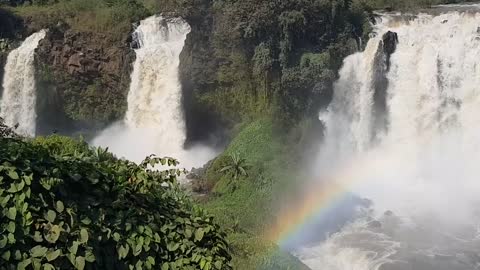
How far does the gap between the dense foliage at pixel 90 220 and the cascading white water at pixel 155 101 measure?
24381 mm

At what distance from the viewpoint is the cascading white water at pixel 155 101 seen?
1185 inches

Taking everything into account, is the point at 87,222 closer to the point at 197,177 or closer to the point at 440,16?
the point at 197,177

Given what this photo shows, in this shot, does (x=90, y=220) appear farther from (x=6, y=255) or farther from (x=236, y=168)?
(x=236, y=168)

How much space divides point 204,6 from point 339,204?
12529mm

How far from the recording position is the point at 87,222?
420 centimetres

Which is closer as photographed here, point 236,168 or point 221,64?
point 236,168

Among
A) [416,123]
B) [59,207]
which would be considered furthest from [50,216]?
[416,123]

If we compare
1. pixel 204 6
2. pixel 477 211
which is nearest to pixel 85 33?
pixel 204 6


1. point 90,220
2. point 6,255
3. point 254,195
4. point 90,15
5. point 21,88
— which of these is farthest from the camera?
point 90,15

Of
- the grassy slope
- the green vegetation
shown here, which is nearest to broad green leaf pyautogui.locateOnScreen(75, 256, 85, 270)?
the grassy slope

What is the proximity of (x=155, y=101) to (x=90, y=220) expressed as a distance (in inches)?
1058

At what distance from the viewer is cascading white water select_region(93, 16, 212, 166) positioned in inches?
1185

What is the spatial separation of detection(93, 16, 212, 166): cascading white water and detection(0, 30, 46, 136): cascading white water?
3852mm

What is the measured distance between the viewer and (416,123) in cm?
2944
